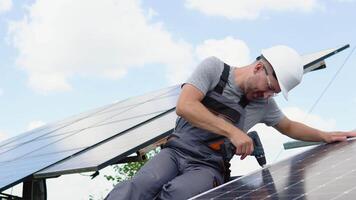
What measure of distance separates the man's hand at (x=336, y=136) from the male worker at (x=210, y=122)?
785 mm

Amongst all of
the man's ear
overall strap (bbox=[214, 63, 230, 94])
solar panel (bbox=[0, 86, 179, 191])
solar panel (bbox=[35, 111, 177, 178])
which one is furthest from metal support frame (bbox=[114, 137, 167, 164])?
the man's ear

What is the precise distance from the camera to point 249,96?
13.9ft

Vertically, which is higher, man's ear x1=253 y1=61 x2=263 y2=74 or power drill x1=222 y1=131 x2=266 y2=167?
man's ear x1=253 y1=61 x2=263 y2=74

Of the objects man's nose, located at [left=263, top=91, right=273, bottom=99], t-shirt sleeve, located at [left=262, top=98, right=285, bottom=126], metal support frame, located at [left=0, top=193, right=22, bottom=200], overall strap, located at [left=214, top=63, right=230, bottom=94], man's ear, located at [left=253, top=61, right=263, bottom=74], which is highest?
man's ear, located at [left=253, top=61, right=263, bottom=74]

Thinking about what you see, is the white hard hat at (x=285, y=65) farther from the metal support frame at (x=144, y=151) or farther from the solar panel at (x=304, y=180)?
the metal support frame at (x=144, y=151)

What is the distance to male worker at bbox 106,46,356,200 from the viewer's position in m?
3.79

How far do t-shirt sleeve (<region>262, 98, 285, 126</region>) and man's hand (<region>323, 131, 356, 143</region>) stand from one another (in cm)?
42

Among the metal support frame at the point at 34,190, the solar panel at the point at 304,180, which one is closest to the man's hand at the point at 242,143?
the solar panel at the point at 304,180

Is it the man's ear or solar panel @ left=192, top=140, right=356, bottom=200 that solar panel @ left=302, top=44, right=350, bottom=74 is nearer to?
solar panel @ left=192, top=140, right=356, bottom=200

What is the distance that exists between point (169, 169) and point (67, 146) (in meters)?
3.58

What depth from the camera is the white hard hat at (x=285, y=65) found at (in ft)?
13.1

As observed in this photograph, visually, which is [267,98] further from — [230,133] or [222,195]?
[222,195]

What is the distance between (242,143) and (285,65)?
2.01 ft

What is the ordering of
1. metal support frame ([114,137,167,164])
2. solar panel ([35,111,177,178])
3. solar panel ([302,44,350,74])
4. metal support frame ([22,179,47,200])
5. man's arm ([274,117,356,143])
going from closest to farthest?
man's arm ([274,117,356,143])
solar panel ([35,111,177,178])
metal support frame ([114,137,167,164])
metal support frame ([22,179,47,200])
solar panel ([302,44,350,74])
